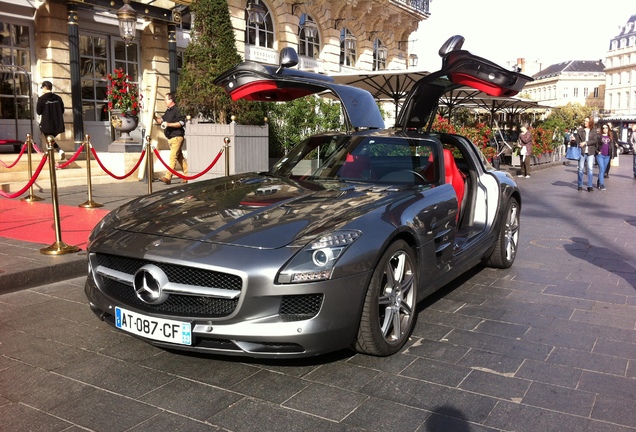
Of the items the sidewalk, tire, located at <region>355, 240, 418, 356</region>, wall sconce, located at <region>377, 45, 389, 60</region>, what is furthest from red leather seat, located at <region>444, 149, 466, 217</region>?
wall sconce, located at <region>377, 45, 389, 60</region>

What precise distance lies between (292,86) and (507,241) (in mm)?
2854

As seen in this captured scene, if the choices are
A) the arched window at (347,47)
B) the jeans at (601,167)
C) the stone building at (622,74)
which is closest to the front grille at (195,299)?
the jeans at (601,167)

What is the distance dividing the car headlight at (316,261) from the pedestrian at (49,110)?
36.4 feet

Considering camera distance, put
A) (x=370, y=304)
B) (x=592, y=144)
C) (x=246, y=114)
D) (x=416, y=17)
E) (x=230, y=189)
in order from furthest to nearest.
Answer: (x=416, y=17), (x=592, y=144), (x=246, y=114), (x=230, y=189), (x=370, y=304)

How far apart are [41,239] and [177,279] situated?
447 cm

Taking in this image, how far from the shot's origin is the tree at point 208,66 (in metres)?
14.6

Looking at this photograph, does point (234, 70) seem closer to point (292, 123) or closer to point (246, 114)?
point (246, 114)

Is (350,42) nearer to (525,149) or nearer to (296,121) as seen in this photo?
(525,149)

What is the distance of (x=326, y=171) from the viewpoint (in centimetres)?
514

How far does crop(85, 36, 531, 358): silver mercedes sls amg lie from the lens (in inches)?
128

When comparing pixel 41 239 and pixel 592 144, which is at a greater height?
pixel 592 144

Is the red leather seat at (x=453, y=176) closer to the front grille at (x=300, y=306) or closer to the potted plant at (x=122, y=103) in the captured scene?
the front grille at (x=300, y=306)

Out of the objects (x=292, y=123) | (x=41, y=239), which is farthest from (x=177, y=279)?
(x=292, y=123)

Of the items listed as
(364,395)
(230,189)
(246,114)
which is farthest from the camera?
(246,114)
